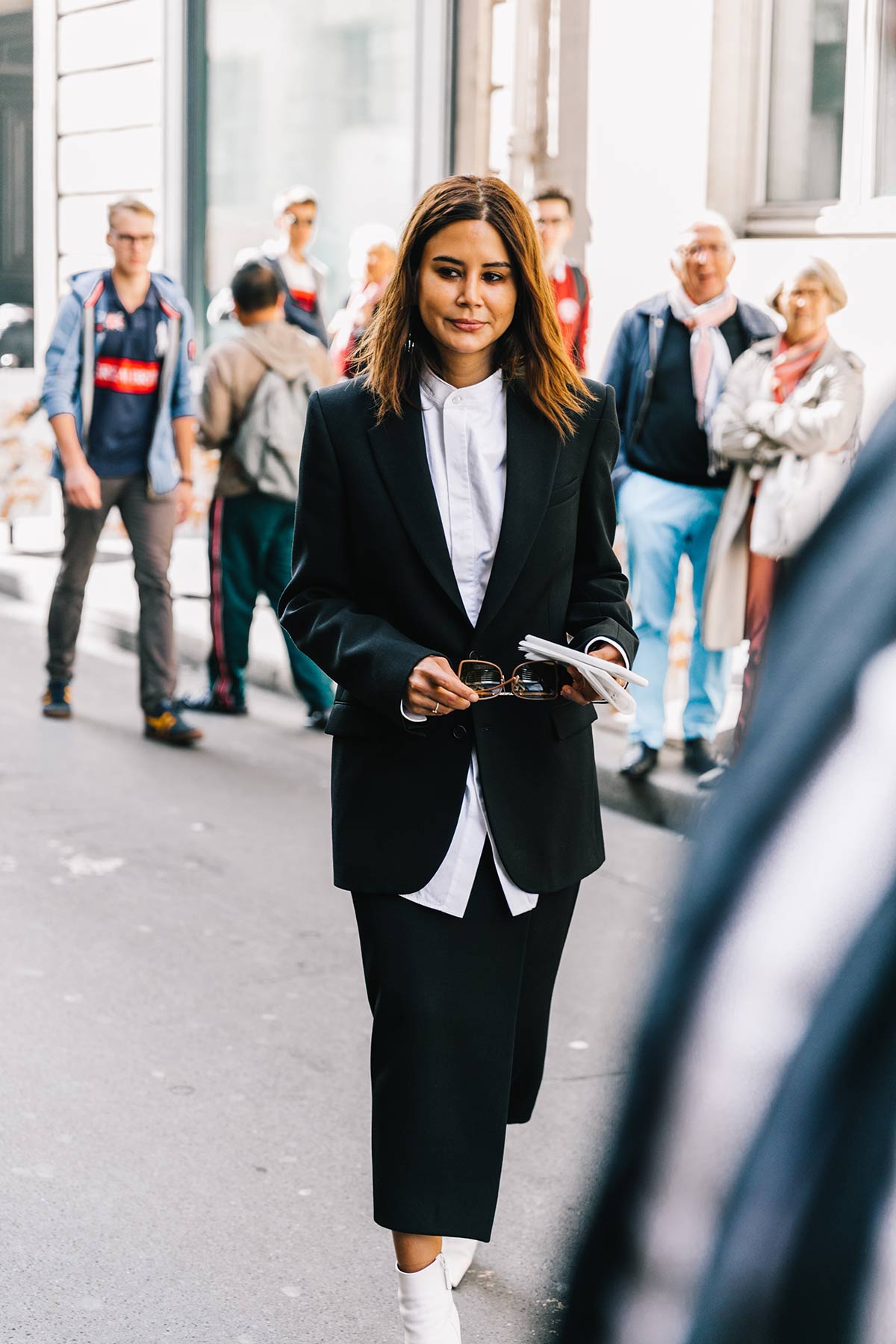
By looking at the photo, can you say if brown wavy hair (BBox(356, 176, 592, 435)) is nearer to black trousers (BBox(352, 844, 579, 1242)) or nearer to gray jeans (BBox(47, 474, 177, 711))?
black trousers (BBox(352, 844, 579, 1242))

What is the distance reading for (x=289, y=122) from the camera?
14.7m

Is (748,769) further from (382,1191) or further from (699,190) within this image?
(699,190)

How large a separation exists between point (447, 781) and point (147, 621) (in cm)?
557

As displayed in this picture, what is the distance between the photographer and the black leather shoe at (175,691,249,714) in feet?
29.8

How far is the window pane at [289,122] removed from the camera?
548 inches

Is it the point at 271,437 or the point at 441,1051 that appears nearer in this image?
the point at 441,1051

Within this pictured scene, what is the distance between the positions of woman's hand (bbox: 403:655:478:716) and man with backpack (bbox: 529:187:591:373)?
6424 mm

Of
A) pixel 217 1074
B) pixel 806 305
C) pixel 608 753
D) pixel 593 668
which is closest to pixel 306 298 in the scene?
pixel 608 753

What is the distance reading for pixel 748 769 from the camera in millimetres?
837

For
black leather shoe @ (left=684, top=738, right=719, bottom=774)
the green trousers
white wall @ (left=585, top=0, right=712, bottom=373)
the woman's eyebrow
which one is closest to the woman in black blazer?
the woman's eyebrow

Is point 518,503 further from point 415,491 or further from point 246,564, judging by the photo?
point 246,564

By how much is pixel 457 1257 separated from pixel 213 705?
226 inches

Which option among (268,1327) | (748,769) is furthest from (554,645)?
(748,769)

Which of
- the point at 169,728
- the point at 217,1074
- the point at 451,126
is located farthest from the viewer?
the point at 451,126
